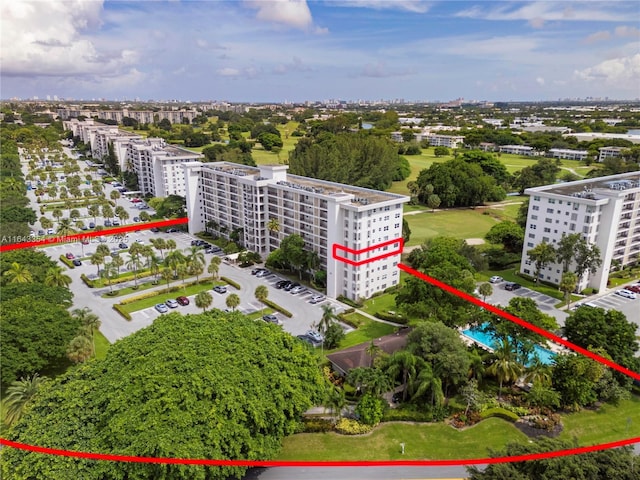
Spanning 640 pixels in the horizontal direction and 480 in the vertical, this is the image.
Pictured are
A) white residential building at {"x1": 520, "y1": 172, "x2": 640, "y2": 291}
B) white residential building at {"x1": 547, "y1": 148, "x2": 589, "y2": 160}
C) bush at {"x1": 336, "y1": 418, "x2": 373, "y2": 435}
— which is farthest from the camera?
white residential building at {"x1": 547, "y1": 148, "x2": 589, "y2": 160}

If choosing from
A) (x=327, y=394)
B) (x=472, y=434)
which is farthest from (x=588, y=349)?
(x=327, y=394)

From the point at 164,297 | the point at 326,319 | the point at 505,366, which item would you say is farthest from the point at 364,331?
the point at 164,297

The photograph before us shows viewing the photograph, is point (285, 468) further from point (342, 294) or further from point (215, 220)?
point (215, 220)

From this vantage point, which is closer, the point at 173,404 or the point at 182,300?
the point at 173,404

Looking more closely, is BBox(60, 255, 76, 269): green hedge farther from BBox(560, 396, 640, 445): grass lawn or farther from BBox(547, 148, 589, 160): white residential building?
BBox(547, 148, 589, 160): white residential building
